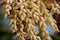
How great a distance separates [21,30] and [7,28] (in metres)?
0.17

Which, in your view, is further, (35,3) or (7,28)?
(7,28)

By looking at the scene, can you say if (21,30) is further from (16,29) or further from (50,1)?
(50,1)

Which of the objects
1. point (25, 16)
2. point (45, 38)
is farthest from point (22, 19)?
point (45, 38)

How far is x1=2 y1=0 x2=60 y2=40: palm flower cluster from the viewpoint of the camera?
0.68 meters

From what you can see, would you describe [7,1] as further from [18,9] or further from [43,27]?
[43,27]

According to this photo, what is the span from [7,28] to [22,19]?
0.62 ft

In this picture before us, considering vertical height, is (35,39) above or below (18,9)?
below

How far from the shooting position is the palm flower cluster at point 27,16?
0.68m

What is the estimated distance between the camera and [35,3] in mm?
719

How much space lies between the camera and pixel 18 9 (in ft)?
2.25

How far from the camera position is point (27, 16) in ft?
2.27

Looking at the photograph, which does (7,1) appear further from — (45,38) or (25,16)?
(45,38)

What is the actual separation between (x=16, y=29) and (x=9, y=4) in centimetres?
10

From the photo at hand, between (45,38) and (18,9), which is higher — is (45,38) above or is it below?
below
